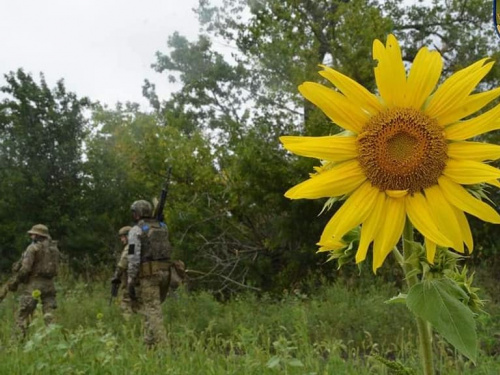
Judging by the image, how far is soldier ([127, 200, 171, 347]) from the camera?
785cm

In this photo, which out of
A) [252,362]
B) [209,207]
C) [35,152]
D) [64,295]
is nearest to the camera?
[252,362]

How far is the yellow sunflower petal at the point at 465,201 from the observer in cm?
106

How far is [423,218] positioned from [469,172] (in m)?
0.11

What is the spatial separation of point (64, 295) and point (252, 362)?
8.14 meters

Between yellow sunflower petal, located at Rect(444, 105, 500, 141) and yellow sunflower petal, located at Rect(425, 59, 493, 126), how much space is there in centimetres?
3

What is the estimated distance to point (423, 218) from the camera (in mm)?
1079

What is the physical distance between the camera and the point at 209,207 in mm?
12711

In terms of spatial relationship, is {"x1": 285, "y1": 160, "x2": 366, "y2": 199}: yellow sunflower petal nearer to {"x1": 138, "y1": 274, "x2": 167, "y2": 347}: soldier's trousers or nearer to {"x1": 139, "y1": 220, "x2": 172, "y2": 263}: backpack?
{"x1": 138, "y1": 274, "x2": 167, "y2": 347}: soldier's trousers

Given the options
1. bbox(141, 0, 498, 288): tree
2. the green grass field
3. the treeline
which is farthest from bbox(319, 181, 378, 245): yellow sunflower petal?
bbox(141, 0, 498, 288): tree

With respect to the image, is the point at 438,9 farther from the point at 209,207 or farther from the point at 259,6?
the point at 209,207

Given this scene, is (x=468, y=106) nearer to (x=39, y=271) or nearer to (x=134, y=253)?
(x=134, y=253)

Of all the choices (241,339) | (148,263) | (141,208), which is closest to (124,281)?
(148,263)

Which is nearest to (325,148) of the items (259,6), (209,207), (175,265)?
(175,265)

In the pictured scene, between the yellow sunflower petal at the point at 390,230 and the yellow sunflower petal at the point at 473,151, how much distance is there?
125 mm
